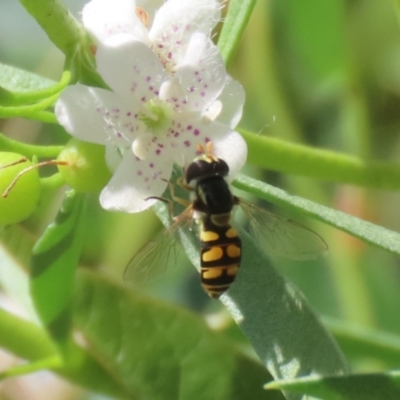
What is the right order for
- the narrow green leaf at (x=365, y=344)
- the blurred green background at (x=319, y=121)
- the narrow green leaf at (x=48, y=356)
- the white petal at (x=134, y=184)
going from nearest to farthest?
the white petal at (x=134, y=184) < the narrow green leaf at (x=48, y=356) < the narrow green leaf at (x=365, y=344) < the blurred green background at (x=319, y=121)

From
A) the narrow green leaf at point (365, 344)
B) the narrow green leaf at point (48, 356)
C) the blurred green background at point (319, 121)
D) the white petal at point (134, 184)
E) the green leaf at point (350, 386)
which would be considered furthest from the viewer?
the blurred green background at point (319, 121)

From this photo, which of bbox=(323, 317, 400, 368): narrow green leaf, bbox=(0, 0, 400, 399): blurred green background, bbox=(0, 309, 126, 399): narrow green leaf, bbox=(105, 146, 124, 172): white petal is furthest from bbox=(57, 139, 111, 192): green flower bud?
bbox=(0, 0, 400, 399): blurred green background

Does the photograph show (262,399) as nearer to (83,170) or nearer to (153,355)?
(153,355)

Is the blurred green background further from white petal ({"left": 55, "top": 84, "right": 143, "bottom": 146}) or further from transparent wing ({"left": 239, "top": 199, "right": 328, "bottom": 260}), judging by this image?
white petal ({"left": 55, "top": 84, "right": 143, "bottom": 146})

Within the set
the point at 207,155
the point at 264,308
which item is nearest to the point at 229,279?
the point at 264,308

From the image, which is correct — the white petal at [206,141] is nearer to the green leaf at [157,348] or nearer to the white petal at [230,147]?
the white petal at [230,147]

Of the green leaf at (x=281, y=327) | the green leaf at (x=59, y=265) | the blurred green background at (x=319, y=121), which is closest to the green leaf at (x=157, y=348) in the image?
the green leaf at (x=59, y=265)

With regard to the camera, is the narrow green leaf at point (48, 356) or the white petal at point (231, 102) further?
the narrow green leaf at point (48, 356)
